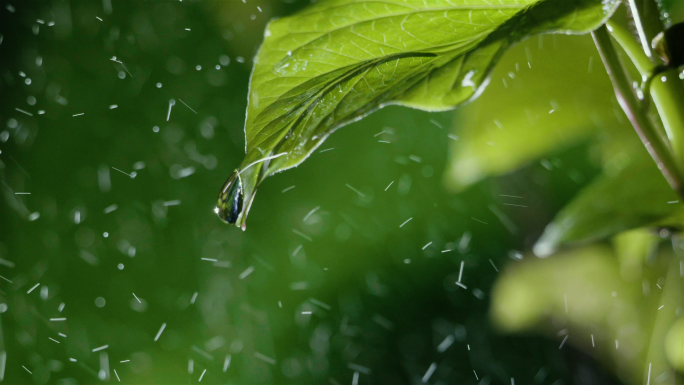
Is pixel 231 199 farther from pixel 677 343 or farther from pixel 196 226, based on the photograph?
pixel 196 226

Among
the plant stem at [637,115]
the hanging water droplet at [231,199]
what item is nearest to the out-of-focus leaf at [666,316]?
the plant stem at [637,115]

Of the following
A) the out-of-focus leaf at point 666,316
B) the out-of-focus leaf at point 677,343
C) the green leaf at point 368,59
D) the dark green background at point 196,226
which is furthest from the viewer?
the dark green background at point 196,226

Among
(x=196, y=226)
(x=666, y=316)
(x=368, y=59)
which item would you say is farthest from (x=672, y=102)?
(x=196, y=226)

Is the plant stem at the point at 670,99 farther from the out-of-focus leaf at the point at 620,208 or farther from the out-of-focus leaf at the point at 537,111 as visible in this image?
the out-of-focus leaf at the point at 537,111

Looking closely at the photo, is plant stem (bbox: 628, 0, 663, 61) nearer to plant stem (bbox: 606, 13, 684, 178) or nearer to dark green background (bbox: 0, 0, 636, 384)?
plant stem (bbox: 606, 13, 684, 178)

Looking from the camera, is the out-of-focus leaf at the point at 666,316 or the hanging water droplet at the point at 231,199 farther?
the out-of-focus leaf at the point at 666,316

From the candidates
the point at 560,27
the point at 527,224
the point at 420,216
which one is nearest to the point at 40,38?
the point at 420,216

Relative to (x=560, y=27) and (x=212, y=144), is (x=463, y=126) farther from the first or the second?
(x=212, y=144)
